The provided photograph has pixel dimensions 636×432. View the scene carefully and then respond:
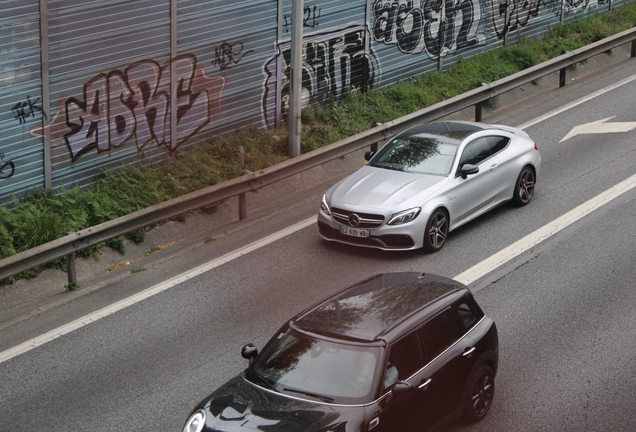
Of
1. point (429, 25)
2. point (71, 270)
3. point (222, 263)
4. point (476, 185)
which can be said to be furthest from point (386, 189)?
point (429, 25)

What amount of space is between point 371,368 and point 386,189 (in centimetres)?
542

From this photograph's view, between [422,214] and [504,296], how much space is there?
5.79 ft

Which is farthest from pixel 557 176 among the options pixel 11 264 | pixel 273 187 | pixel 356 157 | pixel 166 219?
pixel 11 264

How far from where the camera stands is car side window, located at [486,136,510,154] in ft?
41.8

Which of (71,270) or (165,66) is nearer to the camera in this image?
(71,270)

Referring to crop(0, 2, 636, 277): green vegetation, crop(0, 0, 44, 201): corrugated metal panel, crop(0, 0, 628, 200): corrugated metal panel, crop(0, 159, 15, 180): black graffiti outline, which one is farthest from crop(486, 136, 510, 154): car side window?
crop(0, 159, 15, 180): black graffiti outline

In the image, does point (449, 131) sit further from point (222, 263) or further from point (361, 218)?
point (222, 263)

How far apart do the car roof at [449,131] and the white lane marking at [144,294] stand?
2192 mm

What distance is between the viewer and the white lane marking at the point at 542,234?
10867mm

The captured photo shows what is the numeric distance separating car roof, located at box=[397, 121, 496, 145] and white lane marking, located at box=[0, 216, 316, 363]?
219cm

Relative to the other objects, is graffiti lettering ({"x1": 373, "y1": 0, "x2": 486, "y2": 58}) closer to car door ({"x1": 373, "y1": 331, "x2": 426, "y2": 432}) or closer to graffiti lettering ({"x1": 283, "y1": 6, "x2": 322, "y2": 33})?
graffiti lettering ({"x1": 283, "y1": 6, "x2": 322, "y2": 33})

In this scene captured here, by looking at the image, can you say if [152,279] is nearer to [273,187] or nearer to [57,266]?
[57,266]

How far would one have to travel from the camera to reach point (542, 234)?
39.1 ft

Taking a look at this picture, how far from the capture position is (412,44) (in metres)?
18.8
